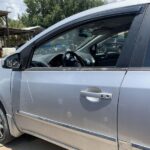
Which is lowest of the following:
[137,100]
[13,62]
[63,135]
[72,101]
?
[63,135]

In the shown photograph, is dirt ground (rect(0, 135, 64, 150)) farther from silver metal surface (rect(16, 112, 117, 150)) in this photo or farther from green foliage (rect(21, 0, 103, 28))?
green foliage (rect(21, 0, 103, 28))

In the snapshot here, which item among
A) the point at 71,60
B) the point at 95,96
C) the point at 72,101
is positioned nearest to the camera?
the point at 95,96

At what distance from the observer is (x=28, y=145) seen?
14.4 feet

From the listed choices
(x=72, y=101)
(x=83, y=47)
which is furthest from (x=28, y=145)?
(x=72, y=101)

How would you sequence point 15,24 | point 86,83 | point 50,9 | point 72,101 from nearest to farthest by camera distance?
1. point 86,83
2. point 72,101
3. point 15,24
4. point 50,9

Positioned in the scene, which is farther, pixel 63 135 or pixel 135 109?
pixel 63 135

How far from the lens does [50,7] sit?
163 ft

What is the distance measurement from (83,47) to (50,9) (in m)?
46.5

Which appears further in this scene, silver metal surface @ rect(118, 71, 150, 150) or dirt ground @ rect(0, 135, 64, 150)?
dirt ground @ rect(0, 135, 64, 150)

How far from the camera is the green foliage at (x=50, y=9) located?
48.0m

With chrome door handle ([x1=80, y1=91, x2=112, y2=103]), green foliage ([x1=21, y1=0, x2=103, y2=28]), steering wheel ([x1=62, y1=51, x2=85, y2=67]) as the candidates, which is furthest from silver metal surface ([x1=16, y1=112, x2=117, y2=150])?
green foliage ([x1=21, y1=0, x2=103, y2=28])

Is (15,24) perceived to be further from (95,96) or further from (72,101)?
(95,96)

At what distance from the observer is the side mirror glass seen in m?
3.75

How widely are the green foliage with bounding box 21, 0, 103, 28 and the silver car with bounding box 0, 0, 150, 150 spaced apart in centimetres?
4469
